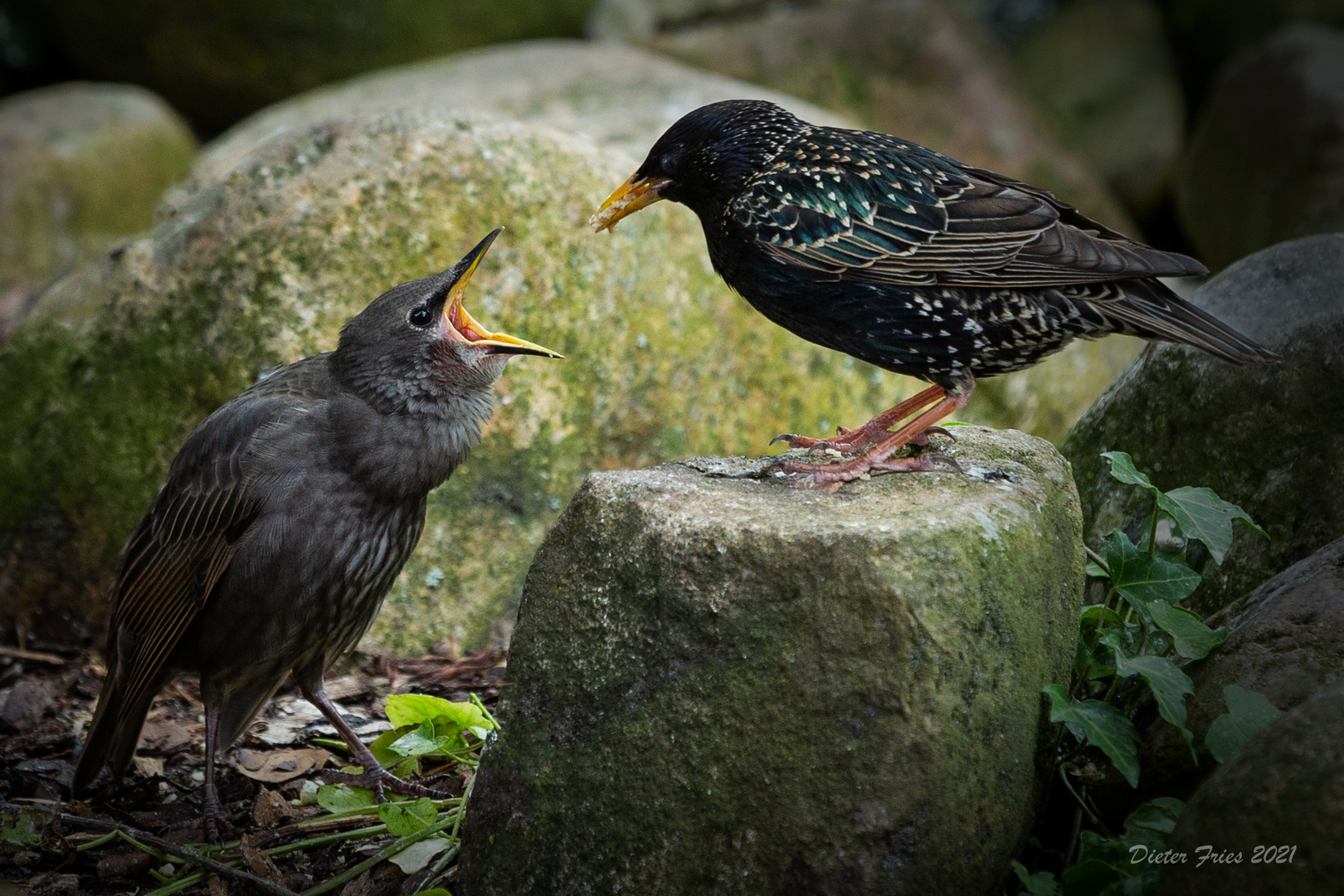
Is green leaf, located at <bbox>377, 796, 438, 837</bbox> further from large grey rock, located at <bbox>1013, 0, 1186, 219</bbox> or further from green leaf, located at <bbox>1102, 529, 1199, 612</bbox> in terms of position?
large grey rock, located at <bbox>1013, 0, 1186, 219</bbox>

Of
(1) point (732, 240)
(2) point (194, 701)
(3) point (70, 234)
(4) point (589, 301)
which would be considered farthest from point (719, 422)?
(3) point (70, 234)

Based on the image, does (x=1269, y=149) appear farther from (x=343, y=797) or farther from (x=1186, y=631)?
(x=343, y=797)

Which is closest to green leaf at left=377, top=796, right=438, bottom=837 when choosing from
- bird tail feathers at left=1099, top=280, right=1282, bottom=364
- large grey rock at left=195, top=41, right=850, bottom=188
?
bird tail feathers at left=1099, top=280, right=1282, bottom=364

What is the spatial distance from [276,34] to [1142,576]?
10751mm

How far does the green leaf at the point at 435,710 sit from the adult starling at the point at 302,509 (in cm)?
22

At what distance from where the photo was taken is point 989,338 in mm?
3740

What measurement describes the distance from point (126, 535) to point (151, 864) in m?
1.84

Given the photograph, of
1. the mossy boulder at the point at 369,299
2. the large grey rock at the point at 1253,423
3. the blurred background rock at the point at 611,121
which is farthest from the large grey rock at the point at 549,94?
the large grey rock at the point at 1253,423

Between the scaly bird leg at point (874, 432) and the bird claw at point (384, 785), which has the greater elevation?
the scaly bird leg at point (874, 432)

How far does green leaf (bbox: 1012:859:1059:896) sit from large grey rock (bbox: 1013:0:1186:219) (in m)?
10.2

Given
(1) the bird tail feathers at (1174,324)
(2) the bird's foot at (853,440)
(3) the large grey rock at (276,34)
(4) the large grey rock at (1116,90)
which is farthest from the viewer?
(4) the large grey rock at (1116,90)

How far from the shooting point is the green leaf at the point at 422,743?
13.1 ft

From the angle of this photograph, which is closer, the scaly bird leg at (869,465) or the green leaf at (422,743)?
the scaly bird leg at (869,465)

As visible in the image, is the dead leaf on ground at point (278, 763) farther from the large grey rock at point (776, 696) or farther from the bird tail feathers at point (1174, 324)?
the bird tail feathers at point (1174, 324)
